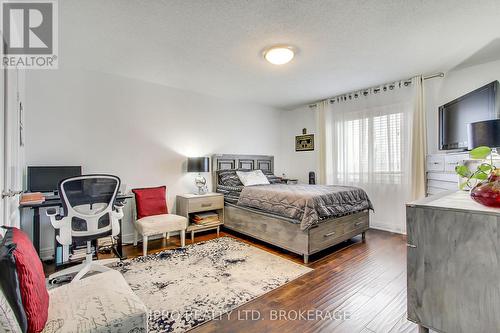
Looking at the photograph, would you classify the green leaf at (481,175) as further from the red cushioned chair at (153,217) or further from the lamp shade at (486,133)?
the red cushioned chair at (153,217)

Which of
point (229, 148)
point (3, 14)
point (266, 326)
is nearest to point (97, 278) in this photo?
point (266, 326)

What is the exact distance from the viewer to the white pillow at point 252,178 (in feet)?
13.9

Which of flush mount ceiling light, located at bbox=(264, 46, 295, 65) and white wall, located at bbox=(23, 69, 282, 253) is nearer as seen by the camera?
flush mount ceiling light, located at bbox=(264, 46, 295, 65)

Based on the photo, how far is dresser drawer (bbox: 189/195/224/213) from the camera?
373 centimetres

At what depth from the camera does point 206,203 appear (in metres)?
3.89

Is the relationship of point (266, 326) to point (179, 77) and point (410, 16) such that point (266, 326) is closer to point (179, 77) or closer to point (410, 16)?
point (410, 16)

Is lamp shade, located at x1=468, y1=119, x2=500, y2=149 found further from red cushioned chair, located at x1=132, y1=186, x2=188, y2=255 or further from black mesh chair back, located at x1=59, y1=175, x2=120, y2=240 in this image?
black mesh chair back, located at x1=59, y1=175, x2=120, y2=240

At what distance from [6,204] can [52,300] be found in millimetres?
1032

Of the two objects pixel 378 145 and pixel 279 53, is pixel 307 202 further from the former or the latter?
pixel 378 145

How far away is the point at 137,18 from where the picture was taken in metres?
2.08

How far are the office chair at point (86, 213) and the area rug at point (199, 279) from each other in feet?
1.54

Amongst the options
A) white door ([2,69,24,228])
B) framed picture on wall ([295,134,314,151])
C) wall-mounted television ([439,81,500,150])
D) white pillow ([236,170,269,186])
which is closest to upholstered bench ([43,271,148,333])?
white door ([2,69,24,228])

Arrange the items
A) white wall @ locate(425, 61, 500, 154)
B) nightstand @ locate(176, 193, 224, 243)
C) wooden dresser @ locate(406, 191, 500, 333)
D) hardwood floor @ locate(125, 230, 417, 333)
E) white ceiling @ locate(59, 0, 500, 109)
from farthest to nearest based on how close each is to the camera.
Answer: nightstand @ locate(176, 193, 224, 243) → white wall @ locate(425, 61, 500, 154) → white ceiling @ locate(59, 0, 500, 109) → hardwood floor @ locate(125, 230, 417, 333) → wooden dresser @ locate(406, 191, 500, 333)

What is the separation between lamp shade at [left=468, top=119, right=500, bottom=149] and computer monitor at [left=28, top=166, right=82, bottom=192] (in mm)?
4377
